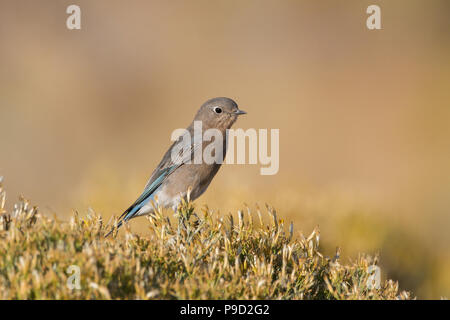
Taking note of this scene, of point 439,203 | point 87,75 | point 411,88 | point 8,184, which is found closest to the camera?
point 439,203

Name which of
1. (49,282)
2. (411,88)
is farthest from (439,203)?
(49,282)

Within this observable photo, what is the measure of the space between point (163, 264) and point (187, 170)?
7.61 ft

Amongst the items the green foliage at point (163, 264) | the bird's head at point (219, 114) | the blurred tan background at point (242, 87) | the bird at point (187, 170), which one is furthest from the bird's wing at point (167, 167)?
the blurred tan background at point (242, 87)

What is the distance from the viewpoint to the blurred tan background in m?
10.4

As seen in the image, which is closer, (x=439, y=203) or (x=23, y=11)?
(x=439, y=203)

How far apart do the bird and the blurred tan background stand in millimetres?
3594

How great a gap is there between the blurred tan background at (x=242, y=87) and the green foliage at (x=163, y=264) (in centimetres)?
577

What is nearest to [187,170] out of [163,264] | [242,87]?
[163,264]

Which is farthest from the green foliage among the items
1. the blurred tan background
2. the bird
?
the blurred tan background

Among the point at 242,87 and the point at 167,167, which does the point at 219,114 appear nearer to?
the point at 167,167

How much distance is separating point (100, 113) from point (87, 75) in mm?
1012

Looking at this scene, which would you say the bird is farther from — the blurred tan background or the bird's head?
the blurred tan background
